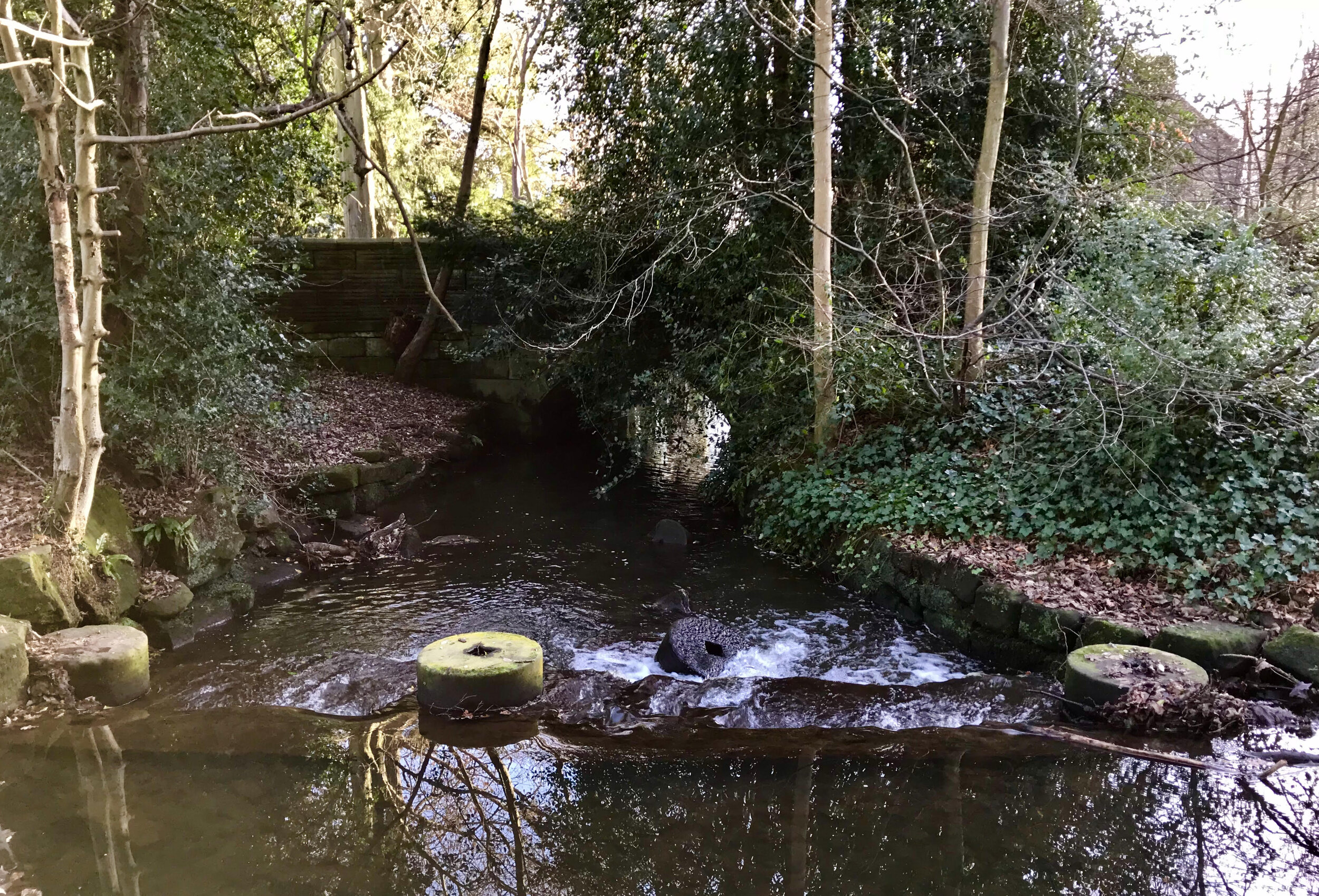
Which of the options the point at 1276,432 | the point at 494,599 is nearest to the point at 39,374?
the point at 494,599

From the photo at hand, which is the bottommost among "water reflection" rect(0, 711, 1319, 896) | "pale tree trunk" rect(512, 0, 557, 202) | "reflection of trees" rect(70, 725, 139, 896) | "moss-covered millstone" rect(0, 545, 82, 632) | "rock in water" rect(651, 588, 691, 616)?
"water reflection" rect(0, 711, 1319, 896)

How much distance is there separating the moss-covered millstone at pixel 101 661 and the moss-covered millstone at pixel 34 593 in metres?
0.13

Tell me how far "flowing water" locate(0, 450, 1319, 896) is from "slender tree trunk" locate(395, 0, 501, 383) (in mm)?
8090

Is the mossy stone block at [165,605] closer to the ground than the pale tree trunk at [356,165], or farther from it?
closer to the ground

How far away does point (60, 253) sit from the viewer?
5293 millimetres

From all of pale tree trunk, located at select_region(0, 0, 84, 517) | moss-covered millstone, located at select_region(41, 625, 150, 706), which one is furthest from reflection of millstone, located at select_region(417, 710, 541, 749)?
pale tree trunk, located at select_region(0, 0, 84, 517)

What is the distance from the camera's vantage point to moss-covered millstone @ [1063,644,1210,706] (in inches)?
197

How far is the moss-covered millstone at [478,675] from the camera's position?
5.24m

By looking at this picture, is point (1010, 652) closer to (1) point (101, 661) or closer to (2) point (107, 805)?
(2) point (107, 805)

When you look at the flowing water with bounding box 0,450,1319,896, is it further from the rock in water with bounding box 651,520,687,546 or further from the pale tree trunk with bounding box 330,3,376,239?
the pale tree trunk with bounding box 330,3,376,239

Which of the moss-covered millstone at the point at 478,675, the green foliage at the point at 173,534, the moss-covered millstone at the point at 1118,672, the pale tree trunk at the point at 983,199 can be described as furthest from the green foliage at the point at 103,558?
the pale tree trunk at the point at 983,199

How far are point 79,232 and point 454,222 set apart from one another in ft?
26.5

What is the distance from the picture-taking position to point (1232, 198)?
938 cm

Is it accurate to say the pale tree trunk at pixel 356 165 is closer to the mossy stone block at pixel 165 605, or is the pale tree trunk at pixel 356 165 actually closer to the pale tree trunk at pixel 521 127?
the pale tree trunk at pixel 521 127
